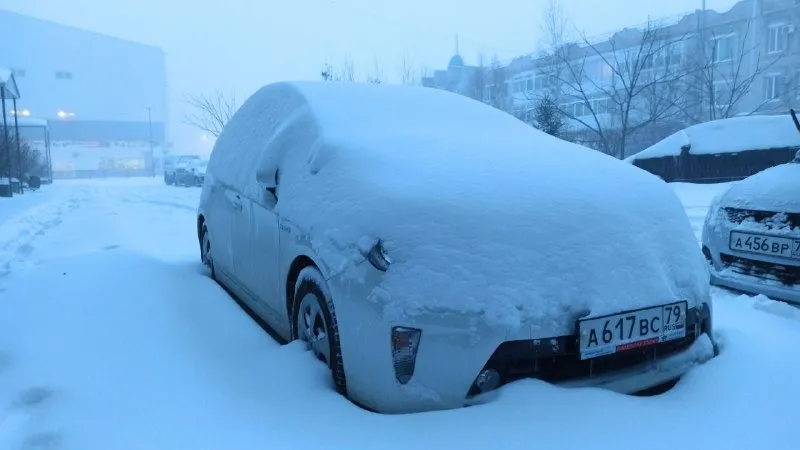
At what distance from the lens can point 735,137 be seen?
51.7ft

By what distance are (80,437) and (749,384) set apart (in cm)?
262

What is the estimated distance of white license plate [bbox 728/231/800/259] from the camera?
137 inches

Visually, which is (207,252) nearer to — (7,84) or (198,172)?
(7,84)

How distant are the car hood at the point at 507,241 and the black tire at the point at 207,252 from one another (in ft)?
6.64

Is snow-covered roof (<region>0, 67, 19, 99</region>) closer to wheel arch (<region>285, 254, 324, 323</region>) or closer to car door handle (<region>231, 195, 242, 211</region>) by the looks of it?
car door handle (<region>231, 195, 242, 211</region>)

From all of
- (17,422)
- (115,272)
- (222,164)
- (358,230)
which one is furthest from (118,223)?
(358,230)

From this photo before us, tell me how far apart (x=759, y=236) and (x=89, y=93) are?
236ft

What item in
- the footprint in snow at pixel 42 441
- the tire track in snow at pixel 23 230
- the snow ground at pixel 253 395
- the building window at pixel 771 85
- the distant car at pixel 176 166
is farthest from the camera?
the building window at pixel 771 85

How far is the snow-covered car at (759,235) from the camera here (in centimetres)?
352

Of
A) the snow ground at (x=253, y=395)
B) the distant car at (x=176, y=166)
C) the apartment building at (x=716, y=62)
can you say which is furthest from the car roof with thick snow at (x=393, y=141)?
the distant car at (x=176, y=166)

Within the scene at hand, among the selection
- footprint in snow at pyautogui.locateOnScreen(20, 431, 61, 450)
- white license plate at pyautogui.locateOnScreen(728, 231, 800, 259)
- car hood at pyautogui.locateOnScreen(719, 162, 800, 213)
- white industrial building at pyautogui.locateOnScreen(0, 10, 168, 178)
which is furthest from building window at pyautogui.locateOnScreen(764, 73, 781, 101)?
white industrial building at pyautogui.locateOnScreen(0, 10, 168, 178)

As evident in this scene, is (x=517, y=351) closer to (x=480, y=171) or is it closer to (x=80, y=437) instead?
(x=480, y=171)

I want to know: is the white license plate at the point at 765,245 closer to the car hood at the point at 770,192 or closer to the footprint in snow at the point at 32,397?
the car hood at the point at 770,192

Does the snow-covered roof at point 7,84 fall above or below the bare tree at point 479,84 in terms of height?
below
